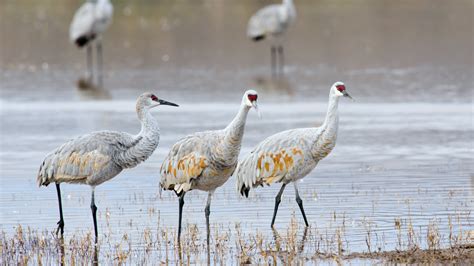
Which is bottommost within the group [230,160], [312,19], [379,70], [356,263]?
[356,263]

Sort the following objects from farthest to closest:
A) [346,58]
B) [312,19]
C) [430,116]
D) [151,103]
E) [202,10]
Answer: [202,10]
[312,19]
[346,58]
[430,116]
[151,103]

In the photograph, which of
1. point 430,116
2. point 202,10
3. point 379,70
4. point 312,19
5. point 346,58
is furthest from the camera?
point 202,10

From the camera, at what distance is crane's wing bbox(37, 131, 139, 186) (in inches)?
458

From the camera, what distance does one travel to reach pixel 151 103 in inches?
472

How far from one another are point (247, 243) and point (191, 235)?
2.34 ft

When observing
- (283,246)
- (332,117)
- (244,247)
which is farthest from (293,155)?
(244,247)

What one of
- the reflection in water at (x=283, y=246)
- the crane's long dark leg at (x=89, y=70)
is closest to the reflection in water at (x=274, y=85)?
the crane's long dark leg at (x=89, y=70)

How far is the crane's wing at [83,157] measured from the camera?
38.1 feet

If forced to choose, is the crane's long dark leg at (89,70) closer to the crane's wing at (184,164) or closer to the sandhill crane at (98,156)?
the sandhill crane at (98,156)

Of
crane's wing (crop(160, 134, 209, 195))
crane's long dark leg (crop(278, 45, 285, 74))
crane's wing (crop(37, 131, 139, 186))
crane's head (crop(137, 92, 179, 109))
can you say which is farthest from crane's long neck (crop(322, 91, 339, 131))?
crane's long dark leg (crop(278, 45, 285, 74))

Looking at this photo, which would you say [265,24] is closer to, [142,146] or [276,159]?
[276,159]

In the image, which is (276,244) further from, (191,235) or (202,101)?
(202,101)

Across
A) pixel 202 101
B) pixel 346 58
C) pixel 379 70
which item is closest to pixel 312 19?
pixel 346 58

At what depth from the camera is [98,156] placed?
457 inches
